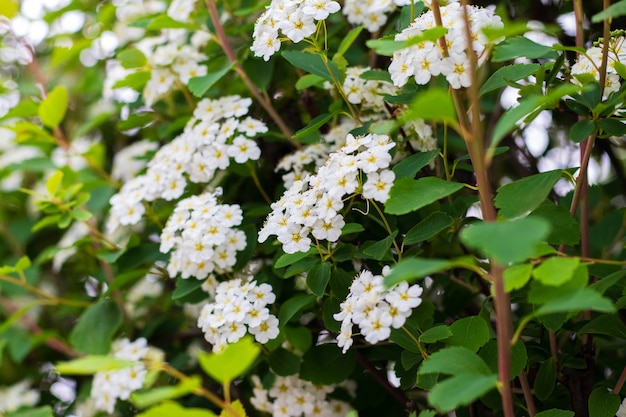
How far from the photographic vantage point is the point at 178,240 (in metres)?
1.16

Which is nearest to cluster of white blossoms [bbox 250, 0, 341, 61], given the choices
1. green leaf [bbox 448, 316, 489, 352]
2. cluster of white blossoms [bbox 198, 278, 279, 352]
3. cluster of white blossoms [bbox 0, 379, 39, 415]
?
cluster of white blossoms [bbox 198, 278, 279, 352]

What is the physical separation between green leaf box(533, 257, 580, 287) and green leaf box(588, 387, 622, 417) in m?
0.29

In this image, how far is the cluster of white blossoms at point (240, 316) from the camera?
1.04 metres

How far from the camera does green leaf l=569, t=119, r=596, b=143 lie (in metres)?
0.93

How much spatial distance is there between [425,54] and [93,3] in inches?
50.9

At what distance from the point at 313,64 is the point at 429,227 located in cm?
33

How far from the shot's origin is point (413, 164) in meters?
0.97

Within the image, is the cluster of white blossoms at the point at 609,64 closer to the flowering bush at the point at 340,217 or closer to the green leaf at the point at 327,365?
the flowering bush at the point at 340,217

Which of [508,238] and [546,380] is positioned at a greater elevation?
[508,238]

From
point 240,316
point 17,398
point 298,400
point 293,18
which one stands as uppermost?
point 293,18

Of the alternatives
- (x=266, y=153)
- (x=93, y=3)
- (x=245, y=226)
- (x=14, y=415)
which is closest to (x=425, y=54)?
(x=245, y=226)

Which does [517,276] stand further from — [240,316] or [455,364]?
[240,316]

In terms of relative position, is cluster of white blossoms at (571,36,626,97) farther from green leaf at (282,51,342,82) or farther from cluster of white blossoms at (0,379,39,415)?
cluster of white blossoms at (0,379,39,415)

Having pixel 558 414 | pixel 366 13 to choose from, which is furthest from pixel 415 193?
pixel 366 13
